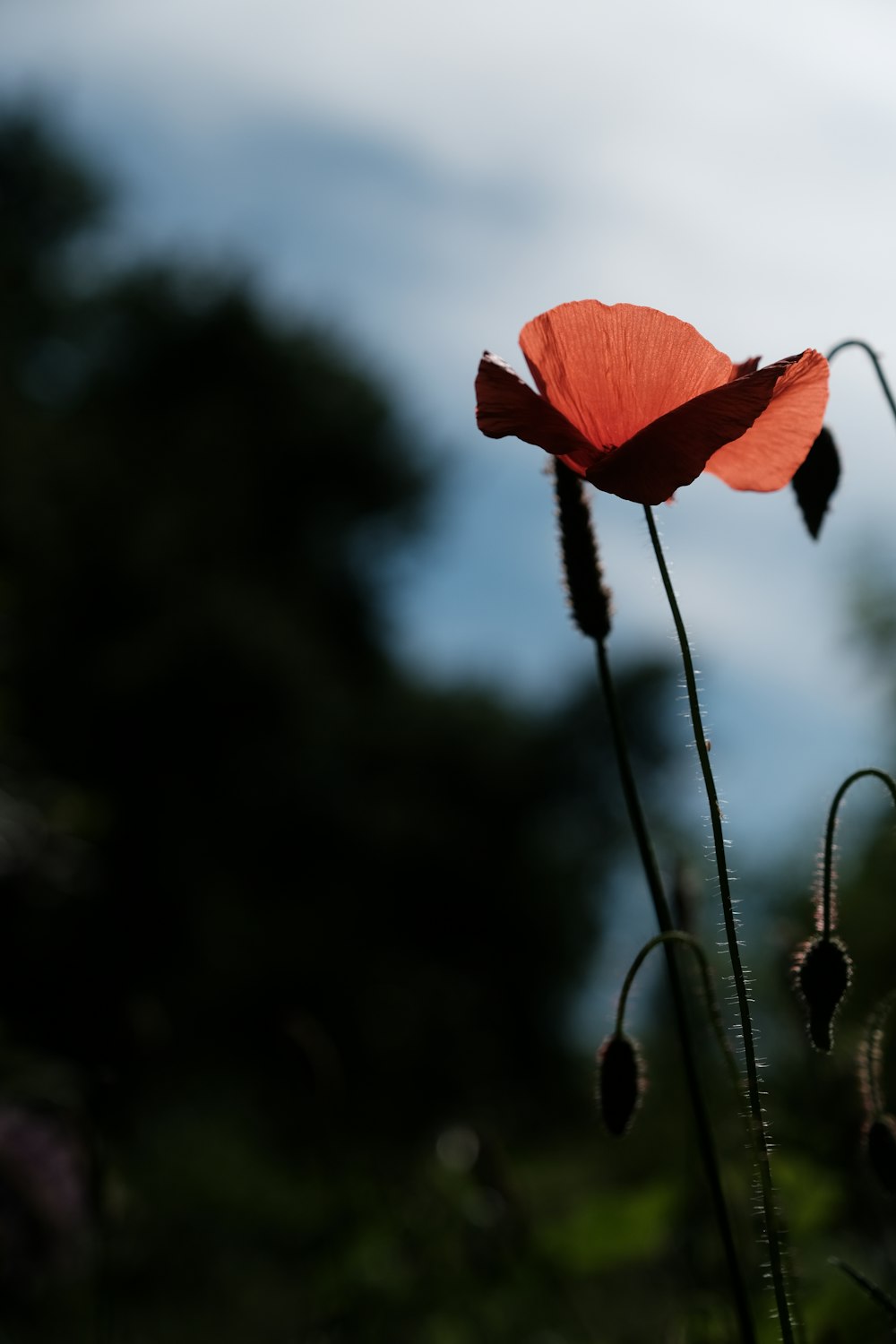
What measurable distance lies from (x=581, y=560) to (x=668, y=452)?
4.2 inches

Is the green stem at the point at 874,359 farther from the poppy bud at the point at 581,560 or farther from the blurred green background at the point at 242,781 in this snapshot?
the blurred green background at the point at 242,781

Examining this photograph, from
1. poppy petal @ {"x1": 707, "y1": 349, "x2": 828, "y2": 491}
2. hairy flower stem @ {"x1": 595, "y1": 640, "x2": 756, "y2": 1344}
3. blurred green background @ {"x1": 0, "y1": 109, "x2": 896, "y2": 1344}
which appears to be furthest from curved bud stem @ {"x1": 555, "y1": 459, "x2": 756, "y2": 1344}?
blurred green background @ {"x1": 0, "y1": 109, "x2": 896, "y2": 1344}

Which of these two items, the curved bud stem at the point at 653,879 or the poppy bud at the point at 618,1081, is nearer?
the curved bud stem at the point at 653,879

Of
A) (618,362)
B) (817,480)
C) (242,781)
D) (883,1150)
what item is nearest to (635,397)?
(618,362)

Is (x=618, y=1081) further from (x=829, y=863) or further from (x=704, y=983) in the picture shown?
(x=829, y=863)

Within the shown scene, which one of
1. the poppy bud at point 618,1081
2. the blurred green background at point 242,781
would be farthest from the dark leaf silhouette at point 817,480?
the blurred green background at point 242,781

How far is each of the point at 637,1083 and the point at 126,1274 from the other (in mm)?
2162

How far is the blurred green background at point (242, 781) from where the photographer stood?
759 centimetres

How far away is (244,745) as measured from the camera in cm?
1169

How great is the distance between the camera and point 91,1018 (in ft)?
4.18

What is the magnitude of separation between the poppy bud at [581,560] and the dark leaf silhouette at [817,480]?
199mm

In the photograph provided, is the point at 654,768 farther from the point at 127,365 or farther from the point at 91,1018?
the point at 91,1018

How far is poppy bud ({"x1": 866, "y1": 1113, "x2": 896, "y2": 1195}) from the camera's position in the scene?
0.76 meters

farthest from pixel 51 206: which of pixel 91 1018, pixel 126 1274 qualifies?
pixel 91 1018
